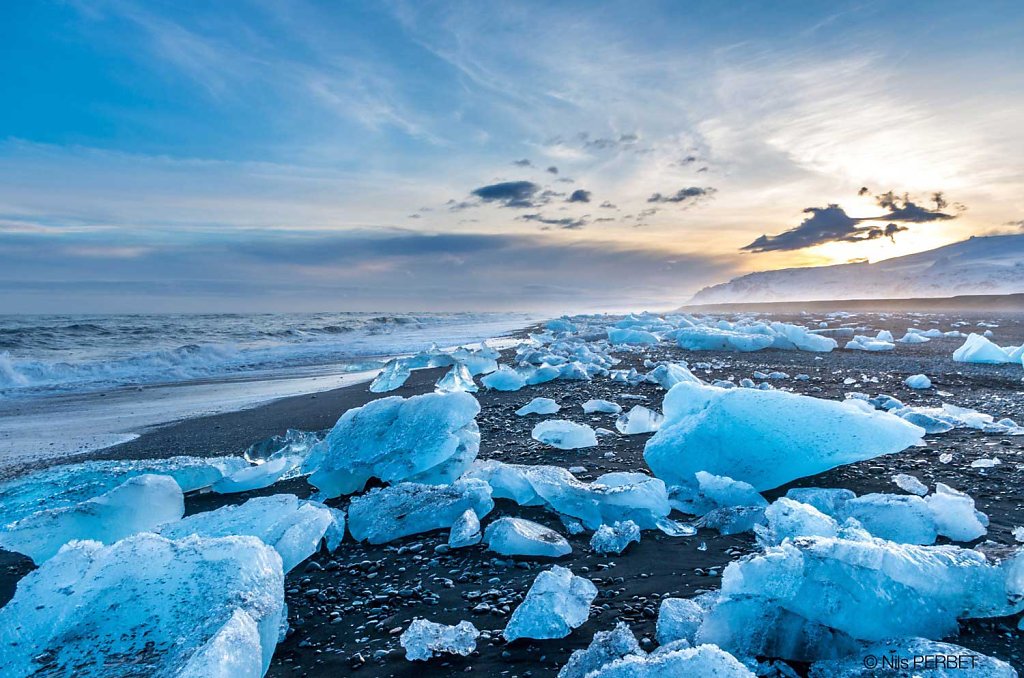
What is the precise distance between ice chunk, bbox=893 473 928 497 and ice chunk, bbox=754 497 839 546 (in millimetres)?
930

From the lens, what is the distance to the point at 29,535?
2094mm

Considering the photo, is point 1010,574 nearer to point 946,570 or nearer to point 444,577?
point 946,570

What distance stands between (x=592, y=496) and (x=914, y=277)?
65182mm

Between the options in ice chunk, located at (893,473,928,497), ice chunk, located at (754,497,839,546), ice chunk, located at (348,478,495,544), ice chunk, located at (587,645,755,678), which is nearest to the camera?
ice chunk, located at (587,645,755,678)

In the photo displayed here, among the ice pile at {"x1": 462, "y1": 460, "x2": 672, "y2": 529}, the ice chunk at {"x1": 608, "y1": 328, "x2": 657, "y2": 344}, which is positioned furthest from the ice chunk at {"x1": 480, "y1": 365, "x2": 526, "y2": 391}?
the ice chunk at {"x1": 608, "y1": 328, "x2": 657, "y2": 344}

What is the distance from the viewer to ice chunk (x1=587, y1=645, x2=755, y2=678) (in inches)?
40.2

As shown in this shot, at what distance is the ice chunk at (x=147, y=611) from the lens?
46.8 inches

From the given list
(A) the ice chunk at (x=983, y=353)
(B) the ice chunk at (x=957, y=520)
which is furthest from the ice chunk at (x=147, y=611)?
Answer: (A) the ice chunk at (x=983, y=353)

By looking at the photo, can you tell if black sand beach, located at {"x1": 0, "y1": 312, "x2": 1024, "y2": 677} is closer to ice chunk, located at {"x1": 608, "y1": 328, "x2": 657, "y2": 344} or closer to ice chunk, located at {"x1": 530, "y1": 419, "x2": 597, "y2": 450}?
ice chunk, located at {"x1": 530, "y1": 419, "x2": 597, "y2": 450}

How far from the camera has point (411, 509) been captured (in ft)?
7.34

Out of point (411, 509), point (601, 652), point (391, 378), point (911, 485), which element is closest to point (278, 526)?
point (411, 509)

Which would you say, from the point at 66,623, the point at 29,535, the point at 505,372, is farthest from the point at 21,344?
the point at 66,623

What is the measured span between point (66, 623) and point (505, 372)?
4.84m

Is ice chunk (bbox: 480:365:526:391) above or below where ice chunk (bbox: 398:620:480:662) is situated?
above
